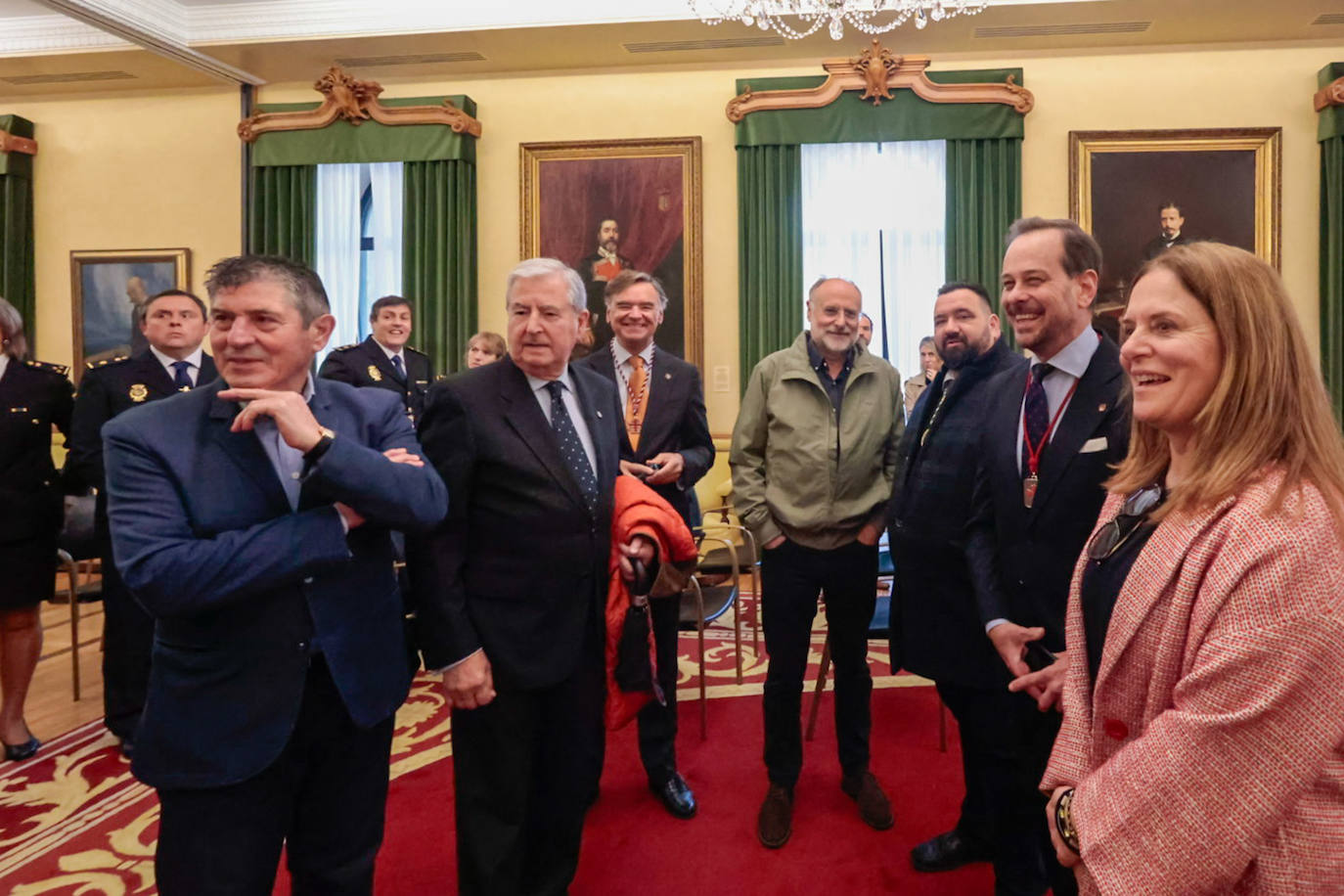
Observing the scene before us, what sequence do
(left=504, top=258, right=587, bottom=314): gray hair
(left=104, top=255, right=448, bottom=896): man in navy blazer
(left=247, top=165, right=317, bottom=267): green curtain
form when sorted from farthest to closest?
(left=247, top=165, right=317, bottom=267): green curtain
(left=504, top=258, right=587, bottom=314): gray hair
(left=104, top=255, right=448, bottom=896): man in navy blazer

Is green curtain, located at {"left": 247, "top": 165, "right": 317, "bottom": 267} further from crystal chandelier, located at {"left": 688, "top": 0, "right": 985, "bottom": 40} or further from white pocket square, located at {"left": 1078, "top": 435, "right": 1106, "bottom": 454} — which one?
white pocket square, located at {"left": 1078, "top": 435, "right": 1106, "bottom": 454}

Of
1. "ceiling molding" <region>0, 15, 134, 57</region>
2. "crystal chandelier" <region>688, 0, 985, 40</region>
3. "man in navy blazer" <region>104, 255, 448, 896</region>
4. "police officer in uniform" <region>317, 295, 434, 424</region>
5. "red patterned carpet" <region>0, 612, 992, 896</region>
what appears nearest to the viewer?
"man in navy blazer" <region>104, 255, 448, 896</region>

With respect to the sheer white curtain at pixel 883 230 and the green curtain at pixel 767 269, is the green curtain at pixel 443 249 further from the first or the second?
the sheer white curtain at pixel 883 230

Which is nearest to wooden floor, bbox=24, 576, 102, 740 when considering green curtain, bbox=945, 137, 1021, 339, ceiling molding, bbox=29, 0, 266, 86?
ceiling molding, bbox=29, 0, 266, 86

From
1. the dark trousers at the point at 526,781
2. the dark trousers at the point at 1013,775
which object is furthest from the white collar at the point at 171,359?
the dark trousers at the point at 1013,775

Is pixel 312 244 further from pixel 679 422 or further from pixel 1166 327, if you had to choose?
pixel 1166 327

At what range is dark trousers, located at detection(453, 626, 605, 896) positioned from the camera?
2.02 metres

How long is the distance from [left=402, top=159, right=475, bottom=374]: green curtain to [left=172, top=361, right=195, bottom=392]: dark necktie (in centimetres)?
365

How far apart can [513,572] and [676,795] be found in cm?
135

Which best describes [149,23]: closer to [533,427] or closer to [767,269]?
[767,269]

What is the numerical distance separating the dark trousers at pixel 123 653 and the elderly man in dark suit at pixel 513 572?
197 centimetres

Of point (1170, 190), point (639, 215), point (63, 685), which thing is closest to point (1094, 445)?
point (63, 685)

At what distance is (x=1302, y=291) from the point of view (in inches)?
265

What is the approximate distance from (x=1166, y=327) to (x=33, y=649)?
4079 mm
